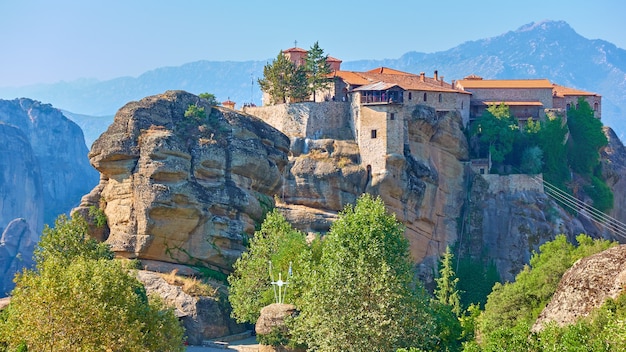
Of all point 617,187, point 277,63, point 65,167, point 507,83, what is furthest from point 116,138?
point 65,167

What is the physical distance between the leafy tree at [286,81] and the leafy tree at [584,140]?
23793 millimetres

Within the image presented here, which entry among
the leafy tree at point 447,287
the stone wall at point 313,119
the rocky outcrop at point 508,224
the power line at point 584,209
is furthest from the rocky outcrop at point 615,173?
the stone wall at point 313,119

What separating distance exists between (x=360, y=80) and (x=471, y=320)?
1307 inches

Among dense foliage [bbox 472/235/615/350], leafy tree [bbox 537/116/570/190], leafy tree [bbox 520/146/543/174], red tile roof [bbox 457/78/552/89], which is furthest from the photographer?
red tile roof [bbox 457/78/552/89]

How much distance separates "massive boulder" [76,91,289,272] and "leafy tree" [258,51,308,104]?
45.2 feet

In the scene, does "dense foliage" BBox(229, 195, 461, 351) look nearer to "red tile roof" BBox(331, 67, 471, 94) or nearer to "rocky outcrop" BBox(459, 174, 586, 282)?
"rocky outcrop" BBox(459, 174, 586, 282)

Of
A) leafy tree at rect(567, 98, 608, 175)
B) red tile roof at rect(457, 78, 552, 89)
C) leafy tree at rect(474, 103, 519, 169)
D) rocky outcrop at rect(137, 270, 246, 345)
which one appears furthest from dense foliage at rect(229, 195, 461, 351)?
leafy tree at rect(567, 98, 608, 175)

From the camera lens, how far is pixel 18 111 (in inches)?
7781

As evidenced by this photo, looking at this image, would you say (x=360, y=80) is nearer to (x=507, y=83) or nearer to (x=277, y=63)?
(x=277, y=63)

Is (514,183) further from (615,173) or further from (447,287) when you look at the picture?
(615,173)

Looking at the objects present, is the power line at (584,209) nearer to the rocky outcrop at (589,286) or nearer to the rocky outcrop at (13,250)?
the rocky outcrop at (589,286)

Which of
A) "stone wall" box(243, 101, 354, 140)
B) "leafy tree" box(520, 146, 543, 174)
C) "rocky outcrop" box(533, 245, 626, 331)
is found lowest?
"leafy tree" box(520, 146, 543, 174)

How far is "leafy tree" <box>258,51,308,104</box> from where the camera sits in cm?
8850

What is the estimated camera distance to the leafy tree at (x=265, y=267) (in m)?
62.3
